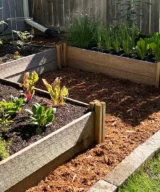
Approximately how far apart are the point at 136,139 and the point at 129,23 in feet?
10.5

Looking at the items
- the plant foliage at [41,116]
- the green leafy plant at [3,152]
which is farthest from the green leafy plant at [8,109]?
the green leafy plant at [3,152]

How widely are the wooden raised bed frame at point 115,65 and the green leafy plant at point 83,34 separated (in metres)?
0.17

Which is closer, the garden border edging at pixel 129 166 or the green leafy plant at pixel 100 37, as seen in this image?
the garden border edging at pixel 129 166

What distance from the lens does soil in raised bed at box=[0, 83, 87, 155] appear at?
291 centimetres

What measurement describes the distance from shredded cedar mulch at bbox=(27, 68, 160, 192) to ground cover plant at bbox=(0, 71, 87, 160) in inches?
13.6

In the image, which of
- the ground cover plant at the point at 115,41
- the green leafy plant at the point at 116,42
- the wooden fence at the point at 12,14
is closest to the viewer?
the ground cover plant at the point at 115,41

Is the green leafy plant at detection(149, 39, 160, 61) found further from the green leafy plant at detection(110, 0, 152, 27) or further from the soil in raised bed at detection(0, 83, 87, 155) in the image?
the soil in raised bed at detection(0, 83, 87, 155)

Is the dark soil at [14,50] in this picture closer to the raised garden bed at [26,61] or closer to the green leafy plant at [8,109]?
the raised garden bed at [26,61]

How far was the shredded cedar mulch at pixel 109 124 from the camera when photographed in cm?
291

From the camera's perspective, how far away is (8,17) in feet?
25.6

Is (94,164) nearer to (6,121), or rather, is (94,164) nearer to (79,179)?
(79,179)

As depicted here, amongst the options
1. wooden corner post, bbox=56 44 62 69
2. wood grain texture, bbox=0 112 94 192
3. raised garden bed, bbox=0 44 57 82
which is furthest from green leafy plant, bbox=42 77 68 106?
wooden corner post, bbox=56 44 62 69

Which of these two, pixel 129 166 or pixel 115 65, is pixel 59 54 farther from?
pixel 129 166

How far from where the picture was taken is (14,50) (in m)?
5.86
